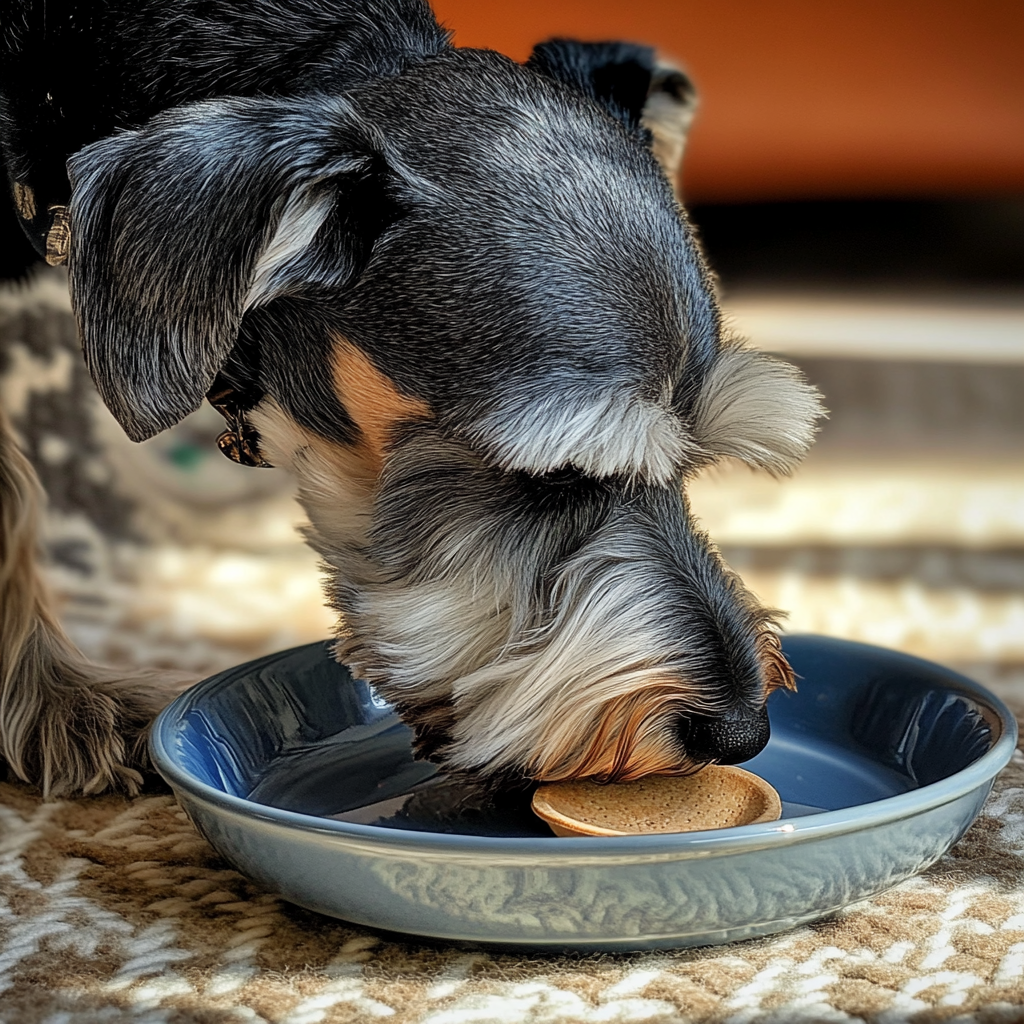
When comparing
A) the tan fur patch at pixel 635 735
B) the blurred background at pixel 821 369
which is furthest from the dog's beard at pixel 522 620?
the blurred background at pixel 821 369

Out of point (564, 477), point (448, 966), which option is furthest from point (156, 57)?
point (448, 966)

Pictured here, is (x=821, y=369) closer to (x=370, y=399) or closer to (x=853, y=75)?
(x=853, y=75)

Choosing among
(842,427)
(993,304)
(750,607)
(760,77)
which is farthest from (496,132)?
(993,304)

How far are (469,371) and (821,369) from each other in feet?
10.4

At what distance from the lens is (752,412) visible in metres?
1.42

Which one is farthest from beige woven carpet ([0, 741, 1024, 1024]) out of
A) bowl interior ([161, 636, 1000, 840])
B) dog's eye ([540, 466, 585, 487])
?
dog's eye ([540, 466, 585, 487])

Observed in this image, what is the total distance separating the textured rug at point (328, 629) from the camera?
120 centimetres

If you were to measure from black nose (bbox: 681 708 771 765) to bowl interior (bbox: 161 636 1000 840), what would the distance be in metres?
0.18

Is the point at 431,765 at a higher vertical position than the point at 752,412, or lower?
lower

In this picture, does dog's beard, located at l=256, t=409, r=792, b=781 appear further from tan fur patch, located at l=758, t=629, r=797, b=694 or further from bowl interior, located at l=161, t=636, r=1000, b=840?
bowl interior, located at l=161, t=636, r=1000, b=840

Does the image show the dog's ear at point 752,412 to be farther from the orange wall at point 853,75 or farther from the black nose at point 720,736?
the orange wall at point 853,75

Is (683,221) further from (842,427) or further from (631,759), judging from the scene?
(842,427)

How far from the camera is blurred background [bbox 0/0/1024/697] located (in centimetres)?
283

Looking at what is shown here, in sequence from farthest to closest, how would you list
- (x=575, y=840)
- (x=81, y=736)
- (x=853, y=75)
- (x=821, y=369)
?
(x=821, y=369) → (x=853, y=75) → (x=81, y=736) → (x=575, y=840)
